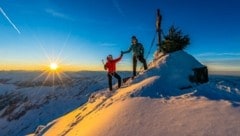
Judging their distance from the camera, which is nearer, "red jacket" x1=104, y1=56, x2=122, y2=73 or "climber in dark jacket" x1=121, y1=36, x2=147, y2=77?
"red jacket" x1=104, y1=56, x2=122, y2=73

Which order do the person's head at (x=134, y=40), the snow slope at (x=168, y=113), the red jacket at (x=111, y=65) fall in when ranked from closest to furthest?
1. the snow slope at (x=168, y=113)
2. the red jacket at (x=111, y=65)
3. the person's head at (x=134, y=40)

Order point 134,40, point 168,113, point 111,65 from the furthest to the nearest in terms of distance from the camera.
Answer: point 134,40 < point 111,65 < point 168,113

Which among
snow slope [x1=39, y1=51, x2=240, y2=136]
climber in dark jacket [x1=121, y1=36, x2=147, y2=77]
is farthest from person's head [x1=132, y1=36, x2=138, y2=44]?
snow slope [x1=39, y1=51, x2=240, y2=136]

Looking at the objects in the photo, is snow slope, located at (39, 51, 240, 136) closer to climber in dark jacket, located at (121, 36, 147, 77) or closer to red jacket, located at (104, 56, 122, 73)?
red jacket, located at (104, 56, 122, 73)

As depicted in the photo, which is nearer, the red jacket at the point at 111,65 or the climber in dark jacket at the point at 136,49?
the red jacket at the point at 111,65

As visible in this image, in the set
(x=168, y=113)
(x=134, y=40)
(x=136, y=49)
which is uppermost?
(x=134, y=40)

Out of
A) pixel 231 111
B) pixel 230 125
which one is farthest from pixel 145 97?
pixel 230 125

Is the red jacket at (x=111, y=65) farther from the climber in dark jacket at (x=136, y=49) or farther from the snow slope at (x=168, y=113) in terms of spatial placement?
the snow slope at (x=168, y=113)

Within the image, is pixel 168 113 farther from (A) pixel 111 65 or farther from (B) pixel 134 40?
(B) pixel 134 40

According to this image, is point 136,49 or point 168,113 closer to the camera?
point 168,113

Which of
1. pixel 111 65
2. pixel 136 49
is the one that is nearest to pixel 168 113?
pixel 111 65

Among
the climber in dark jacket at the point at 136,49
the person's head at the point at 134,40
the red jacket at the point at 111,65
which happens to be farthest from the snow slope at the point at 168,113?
the person's head at the point at 134,40

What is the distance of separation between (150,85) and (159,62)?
373cm

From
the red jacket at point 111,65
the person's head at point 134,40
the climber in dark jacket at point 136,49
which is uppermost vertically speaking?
the person's head at point 134,40
